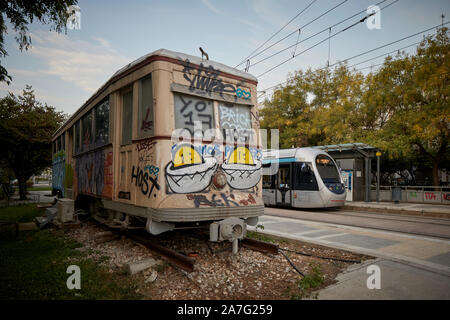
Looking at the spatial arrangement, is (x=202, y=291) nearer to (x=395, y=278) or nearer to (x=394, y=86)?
(x=395, y=278)

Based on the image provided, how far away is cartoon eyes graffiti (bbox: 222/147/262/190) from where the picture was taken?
5336mm

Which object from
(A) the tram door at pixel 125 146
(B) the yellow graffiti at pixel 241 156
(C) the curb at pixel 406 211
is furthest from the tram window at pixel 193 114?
(C) the curb at pixel 406 211

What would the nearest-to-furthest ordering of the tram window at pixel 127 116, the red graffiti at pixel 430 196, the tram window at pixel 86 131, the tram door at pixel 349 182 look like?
the tram window at pixel 127 116 < the tram window at pixel 86 131 < the red graffiti at pixel 430 196 < the tram door at pixel 349 182

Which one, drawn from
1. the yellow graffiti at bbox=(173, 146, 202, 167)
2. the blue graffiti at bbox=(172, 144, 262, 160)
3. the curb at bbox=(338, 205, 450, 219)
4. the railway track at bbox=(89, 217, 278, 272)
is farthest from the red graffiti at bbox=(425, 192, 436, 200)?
the yellow graffiti at bbox=(173, 146, 202, 167)

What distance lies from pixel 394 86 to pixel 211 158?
62.0 ft

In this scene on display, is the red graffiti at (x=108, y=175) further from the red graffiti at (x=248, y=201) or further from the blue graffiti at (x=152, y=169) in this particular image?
the red graffiti at (x=248, y=201)

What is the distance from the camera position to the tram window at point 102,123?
6281 millimetres

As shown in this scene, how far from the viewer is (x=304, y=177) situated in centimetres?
1413

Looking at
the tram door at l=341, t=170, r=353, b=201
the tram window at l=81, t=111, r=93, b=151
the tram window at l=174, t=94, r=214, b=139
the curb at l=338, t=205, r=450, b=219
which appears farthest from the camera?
the tram door at l=341, t=170, r=353, b=201

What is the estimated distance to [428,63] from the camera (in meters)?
17.1

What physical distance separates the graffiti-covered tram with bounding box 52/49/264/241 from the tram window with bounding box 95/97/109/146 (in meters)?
0.03

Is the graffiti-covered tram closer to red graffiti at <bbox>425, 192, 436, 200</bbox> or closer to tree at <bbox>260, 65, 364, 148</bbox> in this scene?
red graffiti at <bbox>425, 192, 436, 200</bbox>

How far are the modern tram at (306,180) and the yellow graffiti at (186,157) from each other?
10.1 meters
